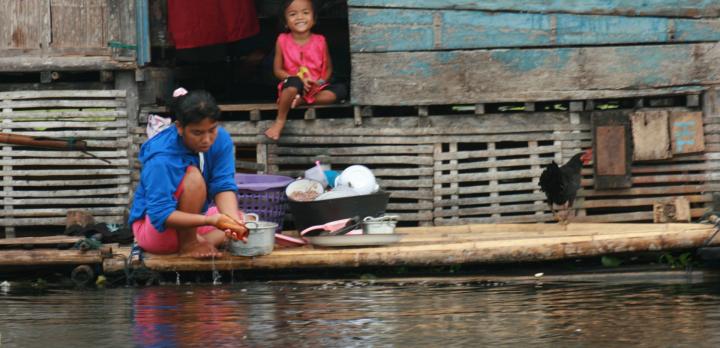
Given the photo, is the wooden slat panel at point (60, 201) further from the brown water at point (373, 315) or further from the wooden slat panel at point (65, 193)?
the brown water at point (373, 315)

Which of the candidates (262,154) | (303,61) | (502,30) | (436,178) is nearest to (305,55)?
(303,61)

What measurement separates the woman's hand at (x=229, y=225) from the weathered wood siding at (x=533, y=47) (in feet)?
8.13

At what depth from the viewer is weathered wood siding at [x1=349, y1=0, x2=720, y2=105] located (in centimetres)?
1153

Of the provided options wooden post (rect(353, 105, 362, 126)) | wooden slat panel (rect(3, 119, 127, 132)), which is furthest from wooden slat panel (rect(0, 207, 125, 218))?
wooden post (rect(353, 105, 362, 126))

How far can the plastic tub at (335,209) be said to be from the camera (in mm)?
10977

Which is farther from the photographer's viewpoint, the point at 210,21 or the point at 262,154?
the point at 210,21

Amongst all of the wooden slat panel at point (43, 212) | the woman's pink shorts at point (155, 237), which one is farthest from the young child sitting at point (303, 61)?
the woman's pink shorts at point (155, 237)

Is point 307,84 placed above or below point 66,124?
above

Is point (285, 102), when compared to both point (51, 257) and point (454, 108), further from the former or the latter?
point (51, 257)

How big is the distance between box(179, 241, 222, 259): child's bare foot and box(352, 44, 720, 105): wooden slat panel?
200 cm

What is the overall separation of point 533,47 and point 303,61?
1.83 meters

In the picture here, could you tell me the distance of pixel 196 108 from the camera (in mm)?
9680

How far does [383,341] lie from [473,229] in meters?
3.43

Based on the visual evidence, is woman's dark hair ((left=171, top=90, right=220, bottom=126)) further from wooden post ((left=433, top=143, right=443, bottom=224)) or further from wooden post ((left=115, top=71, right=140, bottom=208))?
wooden post ((left=433, top=143, right=443, bottom=224))
